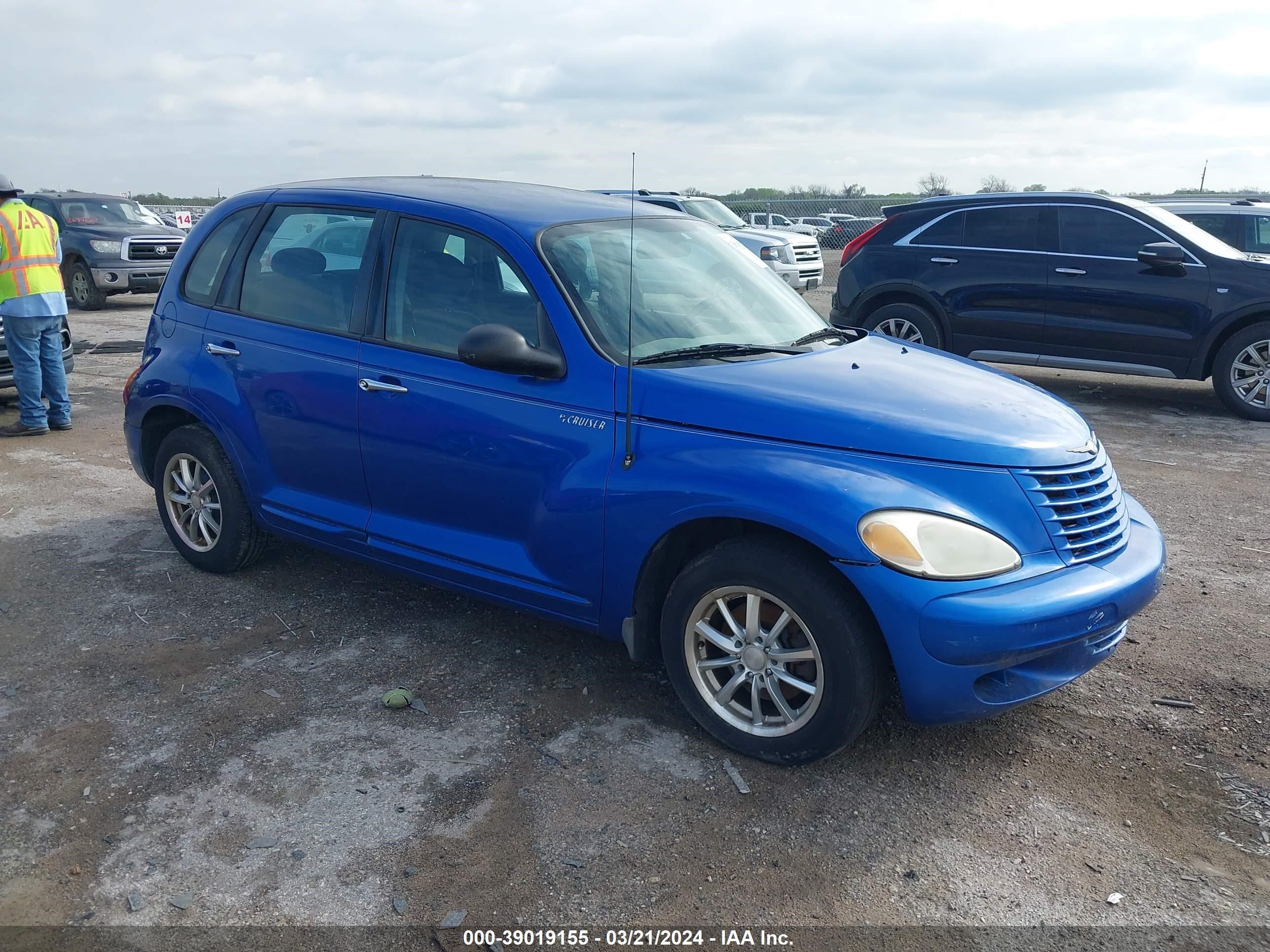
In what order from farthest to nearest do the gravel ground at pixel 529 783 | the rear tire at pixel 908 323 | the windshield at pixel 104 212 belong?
the windshield at pixel 104 212 → the rear tire at pixel 908 323 → the gravel ground at pixel 529 783

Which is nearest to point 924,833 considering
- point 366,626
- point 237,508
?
point 366,626

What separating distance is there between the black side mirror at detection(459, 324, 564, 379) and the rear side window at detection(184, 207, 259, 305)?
185cm

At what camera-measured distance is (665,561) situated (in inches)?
144

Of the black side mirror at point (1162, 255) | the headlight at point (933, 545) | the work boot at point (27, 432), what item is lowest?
the work boot at point (27, 432)

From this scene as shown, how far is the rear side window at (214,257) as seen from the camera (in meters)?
4.99

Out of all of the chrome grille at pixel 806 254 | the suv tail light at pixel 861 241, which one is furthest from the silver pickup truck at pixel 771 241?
the suv tail light at pixel 861 241

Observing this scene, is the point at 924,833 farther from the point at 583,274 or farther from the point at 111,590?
the point at 111,590

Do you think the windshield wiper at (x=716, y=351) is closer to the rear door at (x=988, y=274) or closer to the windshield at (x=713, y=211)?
the rear door at (x=988, y=274)

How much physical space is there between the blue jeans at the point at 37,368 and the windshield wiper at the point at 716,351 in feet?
21.7

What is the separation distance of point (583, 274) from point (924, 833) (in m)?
2.29

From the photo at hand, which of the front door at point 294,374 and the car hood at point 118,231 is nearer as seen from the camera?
the front door at point 294,374

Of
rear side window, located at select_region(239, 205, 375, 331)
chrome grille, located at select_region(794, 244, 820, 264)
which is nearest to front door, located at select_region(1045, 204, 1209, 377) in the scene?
rear side window, located at select_region(239, 205, 375, 331)

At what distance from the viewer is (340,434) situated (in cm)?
438

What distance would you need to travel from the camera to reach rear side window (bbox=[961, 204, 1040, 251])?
9781 millimetres
